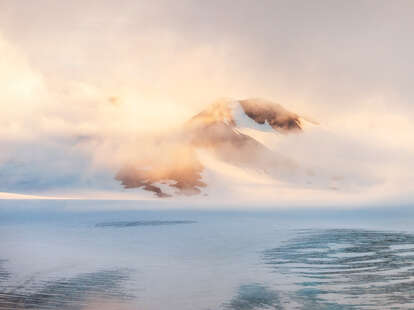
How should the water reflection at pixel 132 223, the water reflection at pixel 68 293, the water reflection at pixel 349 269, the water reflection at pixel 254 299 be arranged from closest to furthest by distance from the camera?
the water reflection at pixel 254 299 → the water reflection at pixel 68 293 → the water reflection at pixel 349 269 → the water reflection at pixel 132 223

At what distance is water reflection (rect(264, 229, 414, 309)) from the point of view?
11.0 meters

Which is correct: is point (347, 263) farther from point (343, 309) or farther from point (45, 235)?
point (45, 235)

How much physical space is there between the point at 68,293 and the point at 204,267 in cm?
512

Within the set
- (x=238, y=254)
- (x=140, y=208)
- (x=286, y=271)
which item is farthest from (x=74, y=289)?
(x=140, y=208)

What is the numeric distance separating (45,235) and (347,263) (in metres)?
15.4

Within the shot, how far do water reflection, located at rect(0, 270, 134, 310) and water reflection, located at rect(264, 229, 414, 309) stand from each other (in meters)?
4.81

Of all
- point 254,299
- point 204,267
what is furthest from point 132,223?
point 254,299

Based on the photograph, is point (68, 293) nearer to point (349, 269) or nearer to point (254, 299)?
point (254, 299)

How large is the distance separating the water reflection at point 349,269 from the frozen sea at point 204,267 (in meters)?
0.03

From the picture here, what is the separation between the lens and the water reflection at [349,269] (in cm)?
1104

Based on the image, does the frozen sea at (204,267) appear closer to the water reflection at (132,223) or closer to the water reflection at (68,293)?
the water reflection at (68,293)

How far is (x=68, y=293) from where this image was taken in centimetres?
1184

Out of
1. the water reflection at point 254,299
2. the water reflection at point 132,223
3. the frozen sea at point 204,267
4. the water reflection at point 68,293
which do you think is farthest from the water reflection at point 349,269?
the water reflection at point 132,223

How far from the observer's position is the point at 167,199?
5666 centimetres
